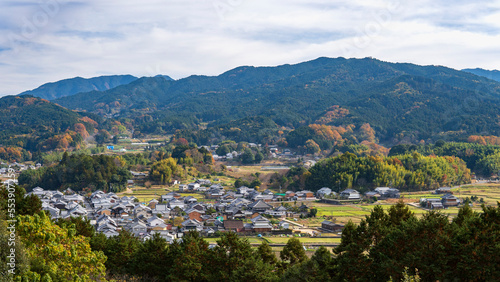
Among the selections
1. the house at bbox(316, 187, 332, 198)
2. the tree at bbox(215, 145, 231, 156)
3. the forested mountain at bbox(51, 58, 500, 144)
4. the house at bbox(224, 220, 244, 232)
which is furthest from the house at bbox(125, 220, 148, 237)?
the forested mountain at bbox(51, 58, 500, 144)

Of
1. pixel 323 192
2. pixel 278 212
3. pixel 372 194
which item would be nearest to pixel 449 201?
pixel 372 194

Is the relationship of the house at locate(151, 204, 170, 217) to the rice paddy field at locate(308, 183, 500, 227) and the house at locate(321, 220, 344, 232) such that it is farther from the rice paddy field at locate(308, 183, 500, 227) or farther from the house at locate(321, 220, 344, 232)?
the house at locate(321, 220, 344, 232)

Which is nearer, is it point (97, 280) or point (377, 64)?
point (97, 280)

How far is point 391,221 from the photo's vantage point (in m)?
11.8

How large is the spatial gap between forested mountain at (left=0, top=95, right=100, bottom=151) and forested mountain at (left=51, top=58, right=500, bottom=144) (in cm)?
1731

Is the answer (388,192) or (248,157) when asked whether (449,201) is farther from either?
(248,157)

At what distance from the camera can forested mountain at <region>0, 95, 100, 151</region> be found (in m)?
63.1

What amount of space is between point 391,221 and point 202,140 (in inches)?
2671

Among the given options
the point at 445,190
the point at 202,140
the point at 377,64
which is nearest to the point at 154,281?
the point at 445,190

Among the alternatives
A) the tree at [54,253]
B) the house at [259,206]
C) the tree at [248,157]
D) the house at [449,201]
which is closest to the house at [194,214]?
the house at [259,206]

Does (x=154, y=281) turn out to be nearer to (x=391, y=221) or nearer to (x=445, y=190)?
(x=391, y=221)

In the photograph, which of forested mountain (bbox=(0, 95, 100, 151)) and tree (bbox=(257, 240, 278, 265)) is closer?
tree (bbox=(257, 240, 278, 265))

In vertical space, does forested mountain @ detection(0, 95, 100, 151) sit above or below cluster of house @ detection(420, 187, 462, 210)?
above

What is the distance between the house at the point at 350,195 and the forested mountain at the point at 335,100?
132 ft
